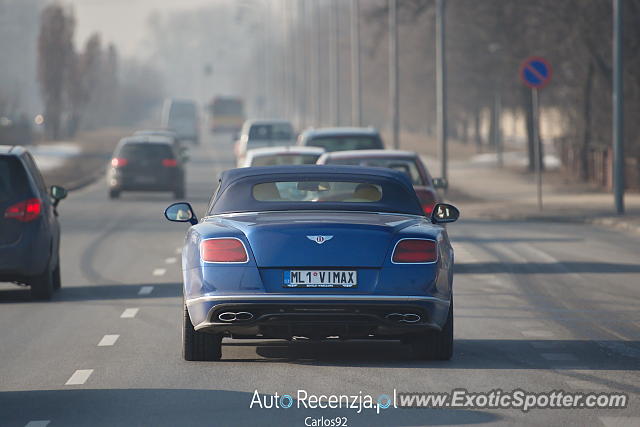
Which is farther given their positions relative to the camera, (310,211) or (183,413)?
(310,211)

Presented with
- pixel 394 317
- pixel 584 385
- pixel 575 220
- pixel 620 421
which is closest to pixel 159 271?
pixel 394 317

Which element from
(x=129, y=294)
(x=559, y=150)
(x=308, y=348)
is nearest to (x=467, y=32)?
(x=559, y=150)

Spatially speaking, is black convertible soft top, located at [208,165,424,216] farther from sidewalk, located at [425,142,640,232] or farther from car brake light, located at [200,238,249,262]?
sidewalk, located at [425,142,640,232]

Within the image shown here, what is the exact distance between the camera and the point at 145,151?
37.9 m

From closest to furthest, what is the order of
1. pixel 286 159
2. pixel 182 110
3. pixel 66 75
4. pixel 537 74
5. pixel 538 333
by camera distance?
pixel 538 333 → pixel 286 159 → pixel 537 74 → pixel 66 75 → pixel 182 110

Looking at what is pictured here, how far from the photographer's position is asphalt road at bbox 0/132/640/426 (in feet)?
29.0

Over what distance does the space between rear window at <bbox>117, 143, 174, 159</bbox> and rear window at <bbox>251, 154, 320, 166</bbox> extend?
1337cm

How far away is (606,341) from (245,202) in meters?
2.96

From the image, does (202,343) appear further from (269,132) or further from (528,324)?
(269,132)

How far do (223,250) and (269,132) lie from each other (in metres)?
34.4

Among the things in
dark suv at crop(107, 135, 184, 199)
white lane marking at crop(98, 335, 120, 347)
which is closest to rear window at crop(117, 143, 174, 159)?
dark suv at crop(107, 135, 184, 199)

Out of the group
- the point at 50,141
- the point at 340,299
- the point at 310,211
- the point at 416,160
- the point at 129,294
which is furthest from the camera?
the point at 50,141

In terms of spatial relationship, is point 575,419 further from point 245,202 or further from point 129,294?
point 129,294

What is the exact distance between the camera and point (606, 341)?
1194cm
